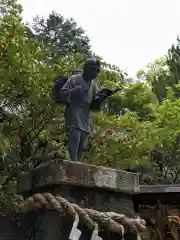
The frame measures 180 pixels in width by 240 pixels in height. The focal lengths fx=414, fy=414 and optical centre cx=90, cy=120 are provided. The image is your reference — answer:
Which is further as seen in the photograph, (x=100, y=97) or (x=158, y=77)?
(x=158, y=77)

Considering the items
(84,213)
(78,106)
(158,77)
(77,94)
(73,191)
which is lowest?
(84,213)

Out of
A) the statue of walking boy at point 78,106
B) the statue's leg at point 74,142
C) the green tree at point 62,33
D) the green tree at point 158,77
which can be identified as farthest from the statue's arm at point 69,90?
the green tree at point 62,33

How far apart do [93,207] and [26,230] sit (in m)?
0.83

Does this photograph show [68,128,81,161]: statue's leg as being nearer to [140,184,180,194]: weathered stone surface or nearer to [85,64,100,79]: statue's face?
[85,64,100,79]: statue's face

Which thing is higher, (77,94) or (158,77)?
(158,77)

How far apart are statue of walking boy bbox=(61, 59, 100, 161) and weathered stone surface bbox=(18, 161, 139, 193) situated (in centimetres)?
47

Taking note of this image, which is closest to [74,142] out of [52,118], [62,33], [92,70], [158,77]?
[92,70]

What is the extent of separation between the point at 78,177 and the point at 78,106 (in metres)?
0.99

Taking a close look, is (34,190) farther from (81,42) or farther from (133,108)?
(81,42)

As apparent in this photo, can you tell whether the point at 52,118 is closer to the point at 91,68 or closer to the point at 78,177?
the point at 91,68

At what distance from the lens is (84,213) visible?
429 centimetres

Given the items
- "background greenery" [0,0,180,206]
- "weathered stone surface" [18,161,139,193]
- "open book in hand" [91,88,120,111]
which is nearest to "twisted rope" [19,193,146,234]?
"weathered stone surface" [18,161,139,193]

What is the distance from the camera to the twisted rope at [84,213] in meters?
4.28

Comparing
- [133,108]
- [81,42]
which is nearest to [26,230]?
[133,108]
